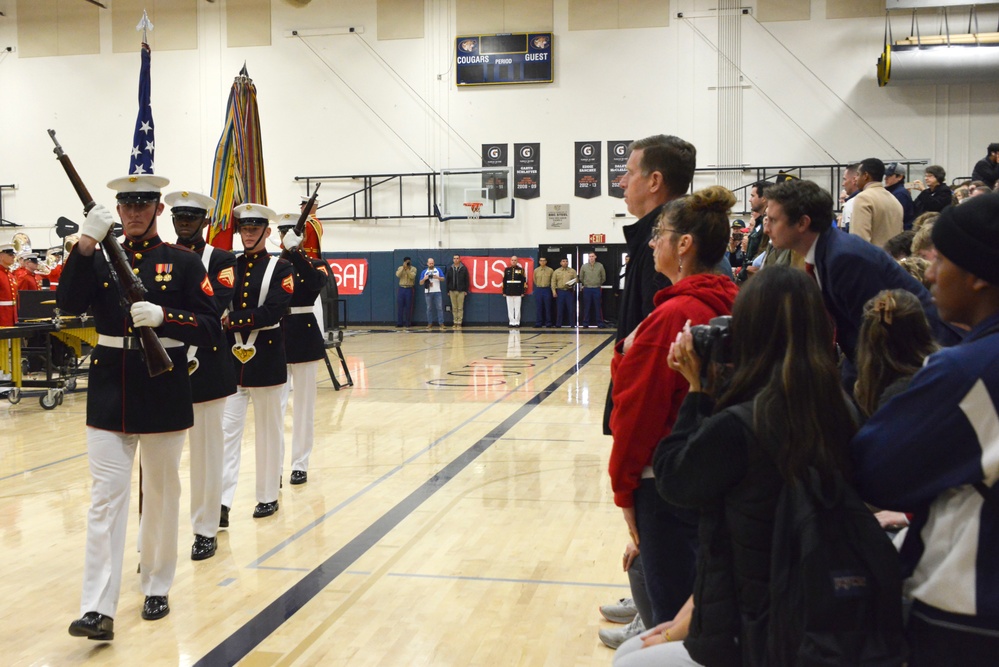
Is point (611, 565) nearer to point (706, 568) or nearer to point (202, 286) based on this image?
point (202, 286)

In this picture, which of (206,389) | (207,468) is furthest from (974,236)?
(207,468)

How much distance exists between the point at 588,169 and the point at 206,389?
60.5ft

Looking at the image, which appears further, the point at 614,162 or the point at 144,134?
the point at 614,162

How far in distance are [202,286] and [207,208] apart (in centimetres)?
73

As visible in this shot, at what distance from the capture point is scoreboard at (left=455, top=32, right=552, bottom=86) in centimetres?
2212

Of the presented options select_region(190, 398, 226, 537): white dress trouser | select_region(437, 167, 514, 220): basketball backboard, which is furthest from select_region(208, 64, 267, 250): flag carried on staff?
select_region(437, 167, 514, 220): basketball backboard

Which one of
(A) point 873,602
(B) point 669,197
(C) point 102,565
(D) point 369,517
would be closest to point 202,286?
(C) point 102,565

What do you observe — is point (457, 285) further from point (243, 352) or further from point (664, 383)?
point (664, 383)

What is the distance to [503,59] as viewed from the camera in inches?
879

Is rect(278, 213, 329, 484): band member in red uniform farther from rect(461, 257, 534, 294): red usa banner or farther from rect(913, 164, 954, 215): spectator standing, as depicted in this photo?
rect(461, 257, 534, 294): red usa banner

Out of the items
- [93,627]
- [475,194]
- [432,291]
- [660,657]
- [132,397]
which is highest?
[475,194]

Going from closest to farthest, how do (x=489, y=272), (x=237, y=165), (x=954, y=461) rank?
(x=954, y=461)
(x=237, y=165)
(x=489, y=272)

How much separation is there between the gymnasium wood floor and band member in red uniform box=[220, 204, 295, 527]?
269mm

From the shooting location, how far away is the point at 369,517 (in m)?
5.64
